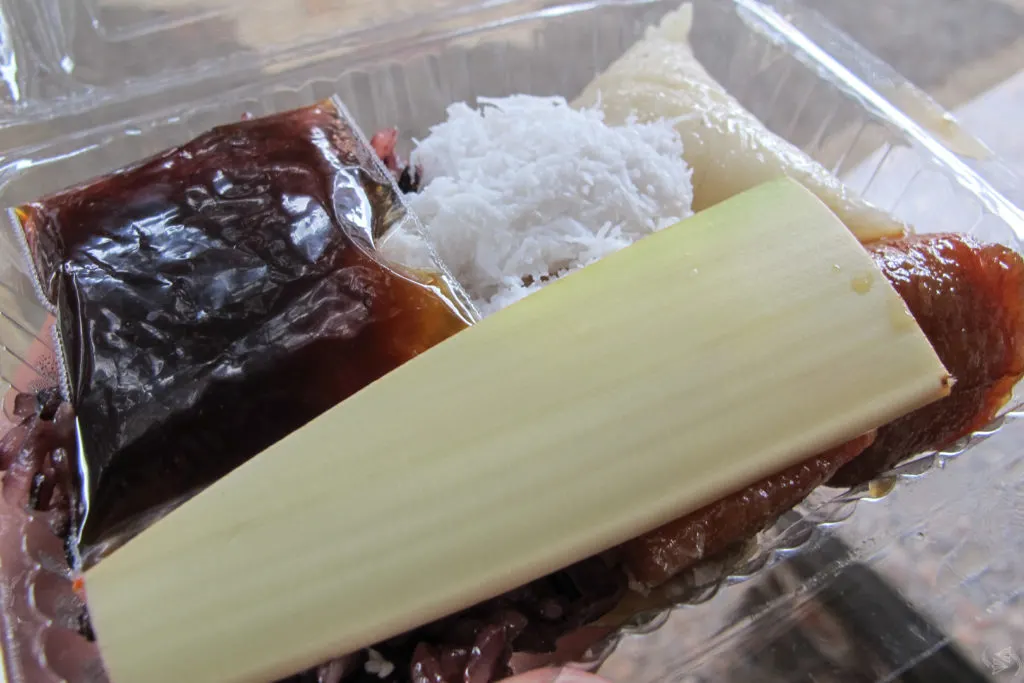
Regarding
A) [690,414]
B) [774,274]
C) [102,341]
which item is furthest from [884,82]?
[102,341]

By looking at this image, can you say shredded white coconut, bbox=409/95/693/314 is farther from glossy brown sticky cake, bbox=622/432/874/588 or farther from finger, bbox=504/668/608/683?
finger, bbox=504/668/608/683

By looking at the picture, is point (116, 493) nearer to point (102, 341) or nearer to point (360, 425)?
point (102, 341)

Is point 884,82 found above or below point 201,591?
above

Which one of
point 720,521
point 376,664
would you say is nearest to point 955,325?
Result: point 720,521

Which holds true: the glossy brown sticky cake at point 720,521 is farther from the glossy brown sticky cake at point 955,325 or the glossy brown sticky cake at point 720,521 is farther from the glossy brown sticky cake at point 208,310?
the glossy brown sticky cake at point 208,310

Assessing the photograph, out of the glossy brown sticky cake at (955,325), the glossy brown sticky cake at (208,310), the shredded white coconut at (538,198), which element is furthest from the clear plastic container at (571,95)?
the shredded white coconut at (538,198)

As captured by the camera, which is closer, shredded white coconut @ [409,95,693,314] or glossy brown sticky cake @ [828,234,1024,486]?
glossy brown sticky cake @ [828,234,1024,486]

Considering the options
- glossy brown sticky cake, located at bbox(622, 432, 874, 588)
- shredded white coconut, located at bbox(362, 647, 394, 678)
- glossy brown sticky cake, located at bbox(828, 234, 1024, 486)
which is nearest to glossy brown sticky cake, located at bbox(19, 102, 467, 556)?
shredded white coconut, located at bbox(362, 647, 394, 678)
